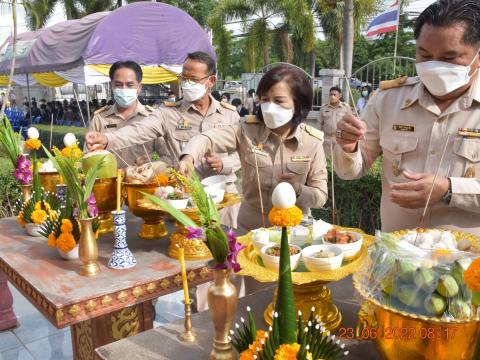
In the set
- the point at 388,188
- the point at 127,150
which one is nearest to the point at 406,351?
the point at 388,188

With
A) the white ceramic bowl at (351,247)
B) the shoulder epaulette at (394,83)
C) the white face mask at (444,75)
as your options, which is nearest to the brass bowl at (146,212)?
the white ceramic bowl at (351,247)

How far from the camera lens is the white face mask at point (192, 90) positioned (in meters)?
2.85

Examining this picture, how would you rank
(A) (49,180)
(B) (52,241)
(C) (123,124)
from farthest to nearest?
1. (C) (123,124)
2. (A) (49,180)
3. (B) (52,241)

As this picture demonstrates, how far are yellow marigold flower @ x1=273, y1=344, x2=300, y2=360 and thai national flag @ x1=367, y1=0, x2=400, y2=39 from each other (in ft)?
35.2

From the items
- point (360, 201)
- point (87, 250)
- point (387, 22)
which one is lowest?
point (360, 201)

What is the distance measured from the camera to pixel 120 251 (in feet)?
6.03

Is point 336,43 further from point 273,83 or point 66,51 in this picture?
point 273,83

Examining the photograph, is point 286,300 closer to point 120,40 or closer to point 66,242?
point 66,242

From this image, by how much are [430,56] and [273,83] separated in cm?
66

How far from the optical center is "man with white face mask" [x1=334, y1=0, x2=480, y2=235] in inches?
56.8

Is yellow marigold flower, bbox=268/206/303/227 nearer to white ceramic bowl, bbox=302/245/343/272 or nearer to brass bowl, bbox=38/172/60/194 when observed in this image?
white ceramic bowl, bbox=302/245/343/272

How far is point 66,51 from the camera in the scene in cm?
972

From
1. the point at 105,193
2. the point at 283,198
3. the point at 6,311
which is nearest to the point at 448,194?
the point at 283,198

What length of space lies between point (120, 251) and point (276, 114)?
88 centimetres
